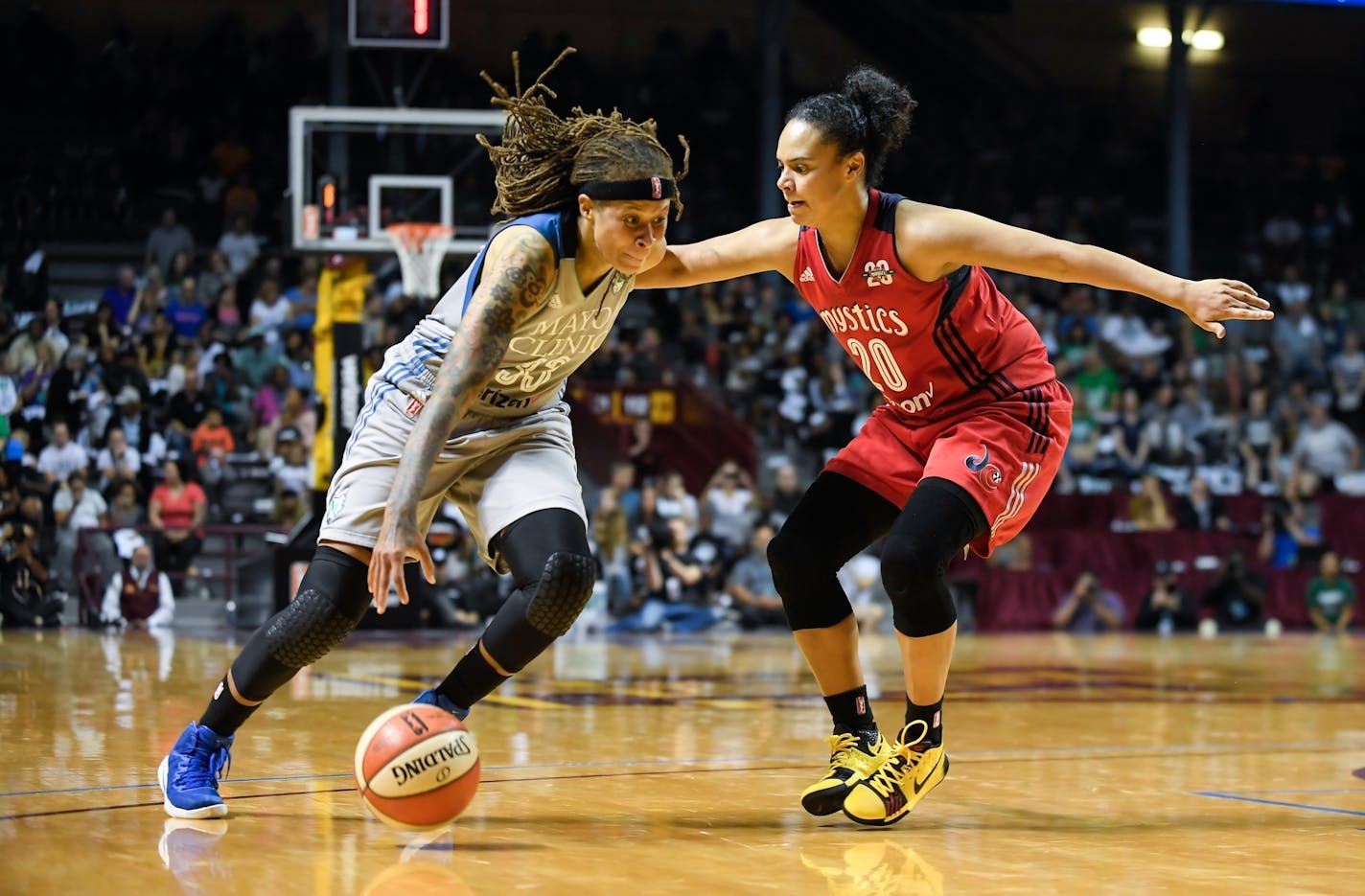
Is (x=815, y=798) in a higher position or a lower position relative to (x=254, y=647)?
lower

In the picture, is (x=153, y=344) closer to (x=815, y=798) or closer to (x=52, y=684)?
(x=52, y=684)

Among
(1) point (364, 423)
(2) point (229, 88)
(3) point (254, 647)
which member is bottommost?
(3) point (254, 647)

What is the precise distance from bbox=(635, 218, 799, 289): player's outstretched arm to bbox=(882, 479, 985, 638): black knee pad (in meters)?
0.85

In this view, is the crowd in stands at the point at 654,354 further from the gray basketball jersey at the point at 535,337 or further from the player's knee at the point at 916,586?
the player's knee at the point at 916,586

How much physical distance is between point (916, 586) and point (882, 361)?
28.1 inches

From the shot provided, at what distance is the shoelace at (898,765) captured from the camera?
454 cm

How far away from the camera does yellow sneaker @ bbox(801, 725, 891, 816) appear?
4.54 m

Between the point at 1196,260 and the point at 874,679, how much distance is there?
16104mm

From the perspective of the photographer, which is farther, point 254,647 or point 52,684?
point 52,684

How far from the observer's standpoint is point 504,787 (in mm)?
5016

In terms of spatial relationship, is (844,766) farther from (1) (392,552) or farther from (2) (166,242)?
(2) (166,242)

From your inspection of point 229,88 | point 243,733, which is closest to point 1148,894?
point 243,733

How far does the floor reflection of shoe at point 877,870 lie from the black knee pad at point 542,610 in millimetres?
869

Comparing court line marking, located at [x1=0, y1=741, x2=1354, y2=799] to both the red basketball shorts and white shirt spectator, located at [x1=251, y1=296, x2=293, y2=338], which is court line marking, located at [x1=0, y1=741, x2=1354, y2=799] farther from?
white shirt spectator, located at [x1=251, y1=296, x2=293, y2=338]
